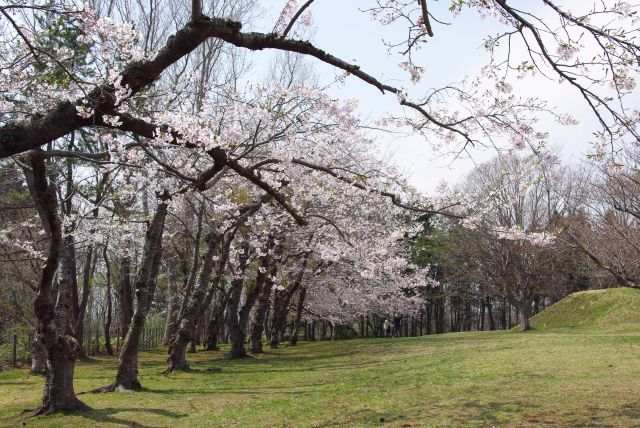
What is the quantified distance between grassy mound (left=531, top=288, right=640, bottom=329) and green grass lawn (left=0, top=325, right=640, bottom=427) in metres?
9.52

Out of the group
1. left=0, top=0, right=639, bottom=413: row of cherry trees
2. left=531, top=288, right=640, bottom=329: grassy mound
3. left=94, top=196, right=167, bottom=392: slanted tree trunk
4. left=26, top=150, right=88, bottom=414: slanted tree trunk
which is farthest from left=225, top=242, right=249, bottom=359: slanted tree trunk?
left=531, top=288, right=640, bottom=329: grassy mound

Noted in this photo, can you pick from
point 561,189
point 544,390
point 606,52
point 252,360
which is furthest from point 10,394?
point 561,189

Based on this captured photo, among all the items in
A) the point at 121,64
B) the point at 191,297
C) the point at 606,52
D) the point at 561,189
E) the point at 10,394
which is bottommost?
the point at 10,394

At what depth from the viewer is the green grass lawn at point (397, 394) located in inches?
279

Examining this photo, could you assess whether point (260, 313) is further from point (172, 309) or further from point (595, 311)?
point (595, 311)

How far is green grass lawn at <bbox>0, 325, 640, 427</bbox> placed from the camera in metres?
7.07

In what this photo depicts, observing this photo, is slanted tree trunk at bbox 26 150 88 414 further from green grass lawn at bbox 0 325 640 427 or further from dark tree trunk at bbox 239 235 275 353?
dark tree trunk at bbox 239 235 275 353

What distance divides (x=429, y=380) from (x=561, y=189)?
1766 centimetres

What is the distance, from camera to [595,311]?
25594 millimetres

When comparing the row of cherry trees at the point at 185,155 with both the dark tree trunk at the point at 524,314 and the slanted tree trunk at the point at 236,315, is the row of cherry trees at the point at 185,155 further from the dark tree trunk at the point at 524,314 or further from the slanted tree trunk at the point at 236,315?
the dark tree trunk at the point at 524,314

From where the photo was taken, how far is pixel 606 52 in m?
4.55

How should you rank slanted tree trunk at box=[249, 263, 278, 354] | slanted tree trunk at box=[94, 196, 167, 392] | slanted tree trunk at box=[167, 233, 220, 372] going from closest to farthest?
slanted tree trunk at box=[94, 196, 167, 392] < slanted tree trunk at box=[167, 233, 220, 372] < slanted tree trunk at box=[249, 263, 278, 354]

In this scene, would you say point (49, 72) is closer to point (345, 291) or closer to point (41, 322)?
point (41, 322)

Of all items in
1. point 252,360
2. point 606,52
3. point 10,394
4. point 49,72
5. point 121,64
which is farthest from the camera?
point 252,360
